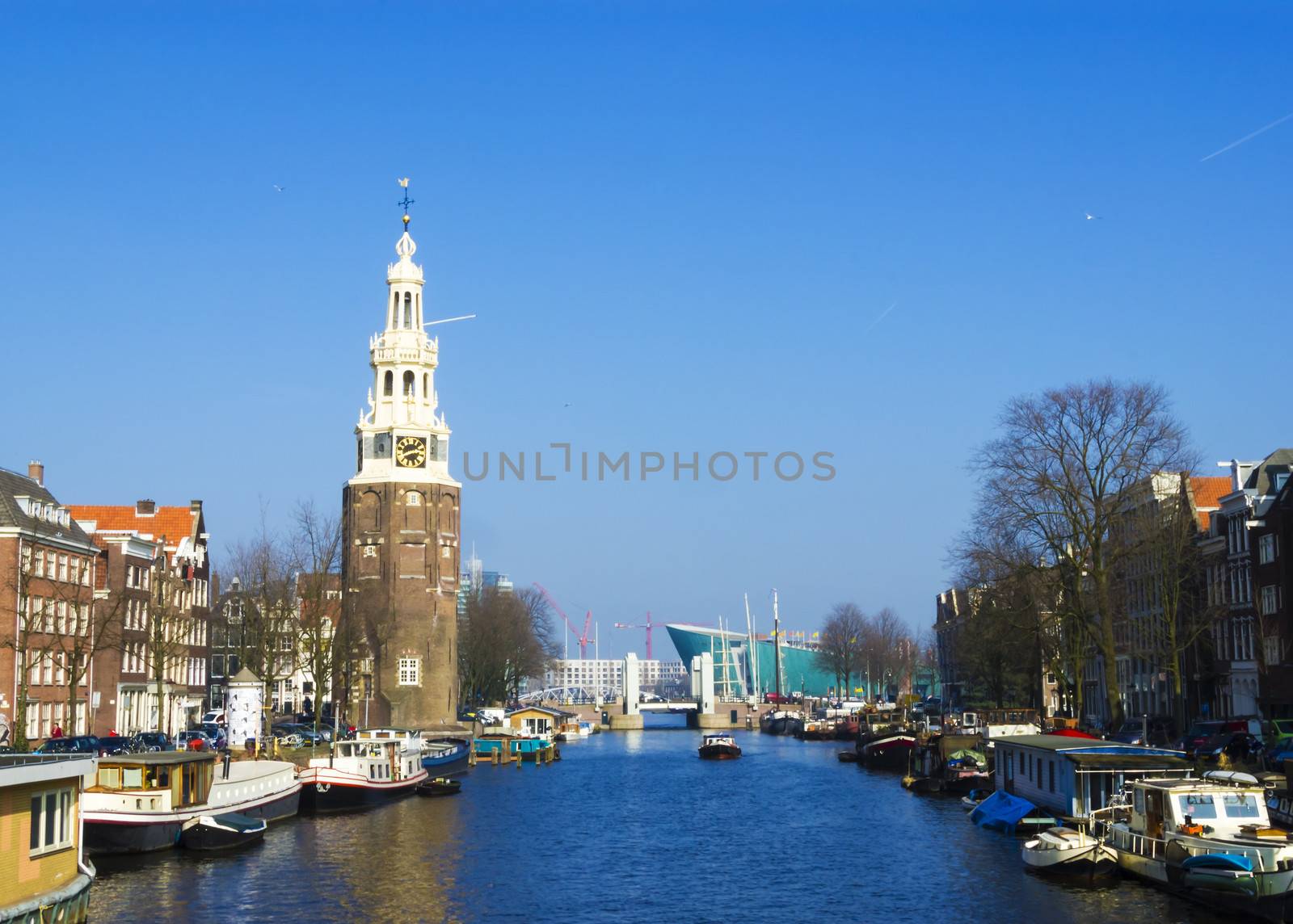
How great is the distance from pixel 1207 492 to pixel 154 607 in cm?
6908

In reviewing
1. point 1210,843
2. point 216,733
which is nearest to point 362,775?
point 216,733

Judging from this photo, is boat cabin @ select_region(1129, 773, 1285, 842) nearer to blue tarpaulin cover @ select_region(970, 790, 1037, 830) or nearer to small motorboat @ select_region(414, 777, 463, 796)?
blue tarpaulin cover @ select_region(970, 790, 1037, 830)

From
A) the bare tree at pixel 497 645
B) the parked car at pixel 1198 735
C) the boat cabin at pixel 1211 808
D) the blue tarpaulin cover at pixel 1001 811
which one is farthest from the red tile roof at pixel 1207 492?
the bare tree at pixel 497 645

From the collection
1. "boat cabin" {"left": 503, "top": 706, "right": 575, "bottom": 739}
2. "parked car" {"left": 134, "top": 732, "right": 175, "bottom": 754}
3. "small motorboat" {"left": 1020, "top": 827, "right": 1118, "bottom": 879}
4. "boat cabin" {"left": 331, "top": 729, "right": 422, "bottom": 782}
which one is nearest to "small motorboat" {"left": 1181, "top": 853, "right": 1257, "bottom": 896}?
"small motorboat" {"left": 1020, "top": 827, "right": 1118, "bottom": 879}

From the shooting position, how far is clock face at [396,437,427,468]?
122 m

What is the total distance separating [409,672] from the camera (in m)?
120

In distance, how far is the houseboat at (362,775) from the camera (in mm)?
70188

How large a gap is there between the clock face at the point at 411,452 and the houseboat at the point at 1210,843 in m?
81.5

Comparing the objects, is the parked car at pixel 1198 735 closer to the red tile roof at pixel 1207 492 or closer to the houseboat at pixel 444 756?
the red tile roof at pixel 1207 492

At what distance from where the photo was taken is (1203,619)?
288 ft

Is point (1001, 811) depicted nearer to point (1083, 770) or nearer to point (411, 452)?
point (1083, 770)

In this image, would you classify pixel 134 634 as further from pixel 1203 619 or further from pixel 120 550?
pixel 1203 619

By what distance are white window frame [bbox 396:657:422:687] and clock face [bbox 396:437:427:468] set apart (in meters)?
15.6

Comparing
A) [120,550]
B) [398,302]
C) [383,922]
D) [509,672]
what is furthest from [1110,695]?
[509,672]
